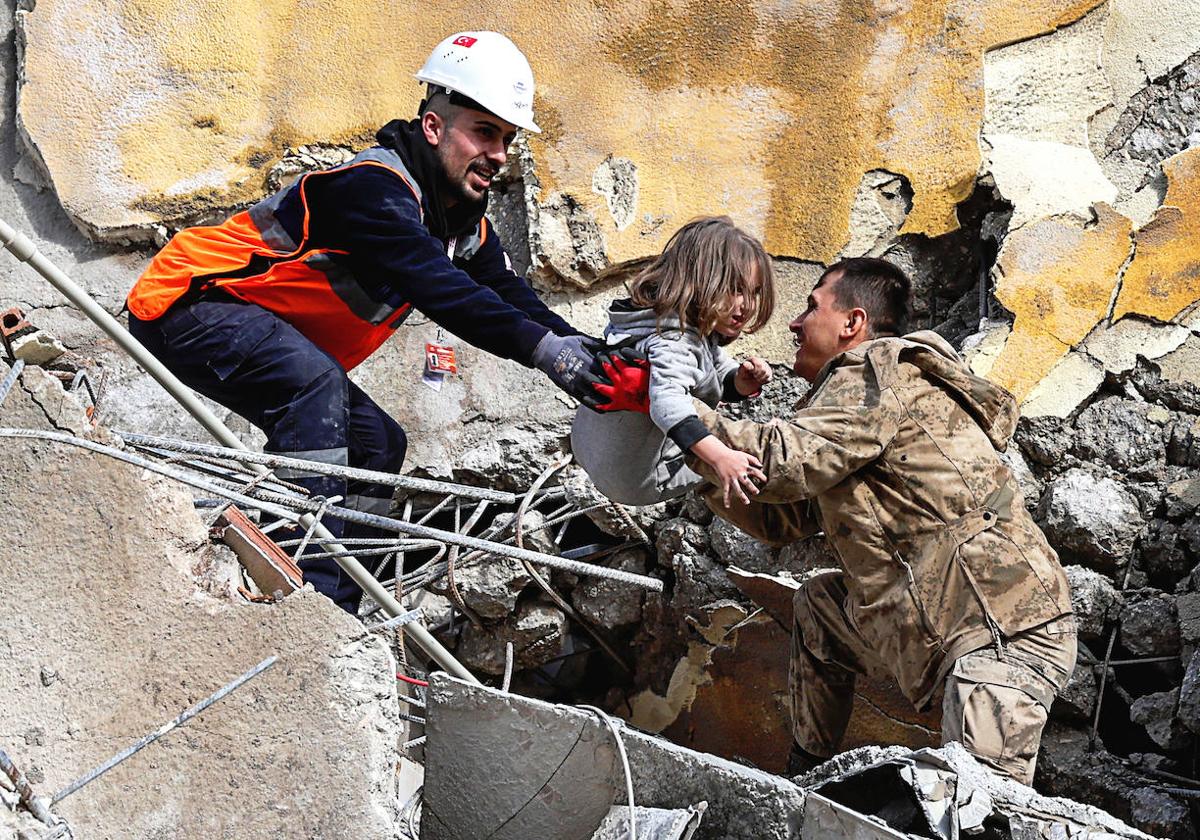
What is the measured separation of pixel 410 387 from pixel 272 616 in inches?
92.4

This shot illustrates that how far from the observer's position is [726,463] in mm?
2930

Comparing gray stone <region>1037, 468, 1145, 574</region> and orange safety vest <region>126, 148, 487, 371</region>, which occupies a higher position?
gray stone <region>1037, 468, 1145, 574</region>

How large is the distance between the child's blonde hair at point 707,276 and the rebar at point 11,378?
1.29m

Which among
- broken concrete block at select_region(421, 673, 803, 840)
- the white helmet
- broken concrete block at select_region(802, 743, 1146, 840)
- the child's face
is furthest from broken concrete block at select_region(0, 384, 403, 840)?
the white helmet

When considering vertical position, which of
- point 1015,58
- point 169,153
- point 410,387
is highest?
point 1015,58

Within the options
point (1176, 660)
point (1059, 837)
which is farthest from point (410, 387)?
point (1059, 837)

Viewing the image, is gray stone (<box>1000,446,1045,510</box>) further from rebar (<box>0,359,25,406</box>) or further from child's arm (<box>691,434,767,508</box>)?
rebar (<box>0,359,25,406</box>)

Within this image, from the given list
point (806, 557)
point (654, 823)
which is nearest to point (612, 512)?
point (806, 557)

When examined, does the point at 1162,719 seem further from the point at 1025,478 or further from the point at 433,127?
the point at 433,127

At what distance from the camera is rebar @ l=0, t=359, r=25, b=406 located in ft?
8.53

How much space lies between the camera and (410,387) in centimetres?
486

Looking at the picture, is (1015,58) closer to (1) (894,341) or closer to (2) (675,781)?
(1) (894,341)

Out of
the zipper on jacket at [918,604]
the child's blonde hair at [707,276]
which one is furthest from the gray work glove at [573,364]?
the zipper on jacket at [918,604]

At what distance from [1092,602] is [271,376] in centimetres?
225
